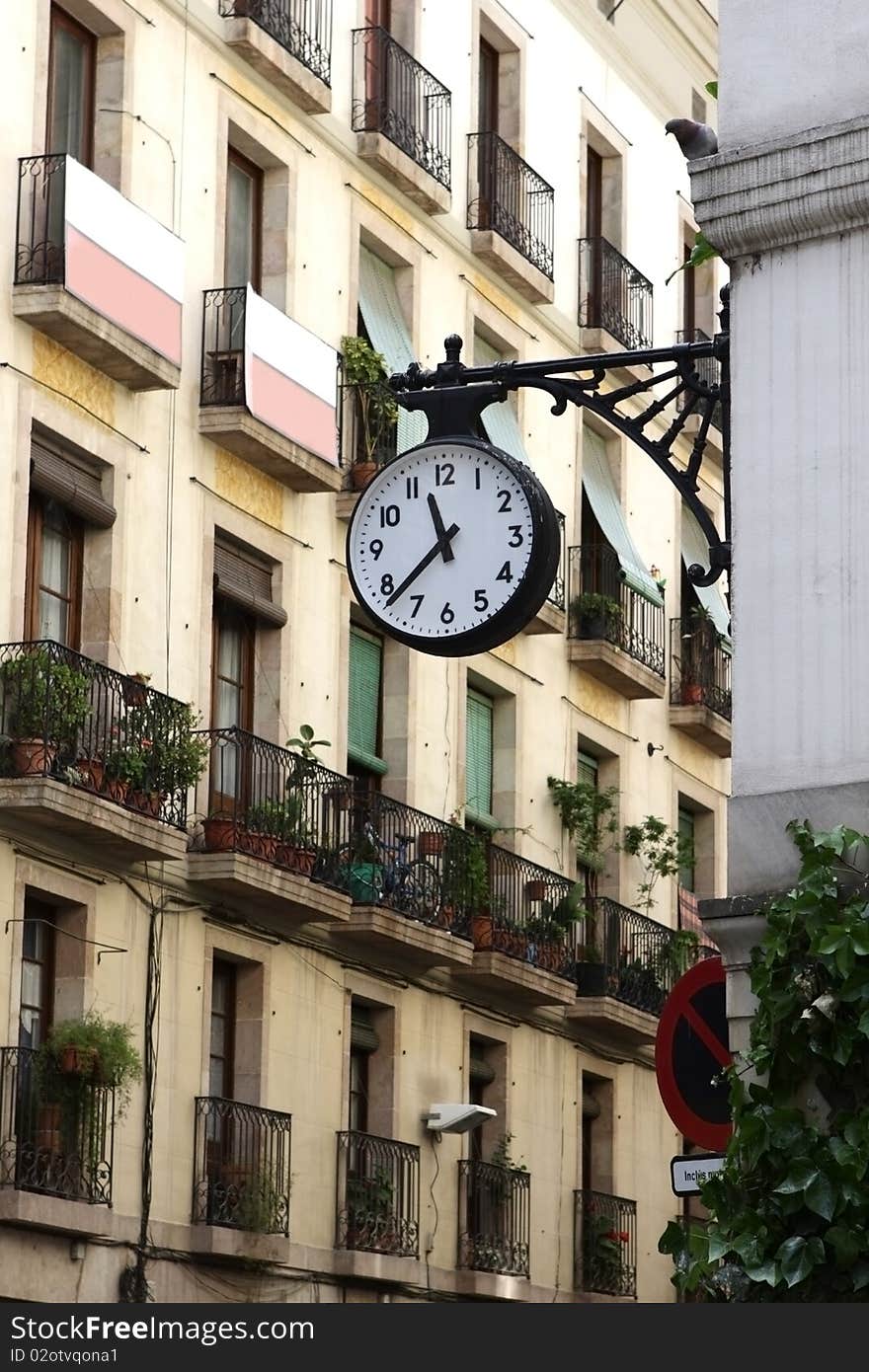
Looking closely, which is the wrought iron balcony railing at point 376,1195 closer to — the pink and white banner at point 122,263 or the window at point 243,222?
the pink and white banner at point 122,263

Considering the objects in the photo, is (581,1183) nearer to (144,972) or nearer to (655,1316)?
(144,972)

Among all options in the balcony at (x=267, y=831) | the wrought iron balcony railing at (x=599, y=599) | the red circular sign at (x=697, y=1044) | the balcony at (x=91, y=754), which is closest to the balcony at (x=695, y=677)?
the wrought iron balcony railing at (x=599, y=599)

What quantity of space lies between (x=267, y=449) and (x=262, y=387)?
1.78 feet

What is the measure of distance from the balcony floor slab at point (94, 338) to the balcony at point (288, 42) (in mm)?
3500

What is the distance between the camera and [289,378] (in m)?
26.2

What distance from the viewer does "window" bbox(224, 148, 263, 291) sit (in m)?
27.2

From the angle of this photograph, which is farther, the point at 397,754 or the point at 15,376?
the point at 397,754

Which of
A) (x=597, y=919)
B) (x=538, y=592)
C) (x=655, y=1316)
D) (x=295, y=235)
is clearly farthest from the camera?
(x=597, y=919)

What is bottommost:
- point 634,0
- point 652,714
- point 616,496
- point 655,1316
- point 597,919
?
point 655,1316

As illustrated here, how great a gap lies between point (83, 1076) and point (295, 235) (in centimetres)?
895

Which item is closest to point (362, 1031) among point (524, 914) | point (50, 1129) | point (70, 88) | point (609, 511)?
point (524, 914)

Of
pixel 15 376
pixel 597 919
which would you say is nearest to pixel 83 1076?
pixel 15 376

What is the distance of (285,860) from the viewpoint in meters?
25.2

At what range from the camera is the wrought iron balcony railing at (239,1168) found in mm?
24484
